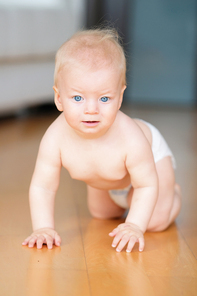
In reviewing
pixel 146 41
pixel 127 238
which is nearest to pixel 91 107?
pixel 127 238

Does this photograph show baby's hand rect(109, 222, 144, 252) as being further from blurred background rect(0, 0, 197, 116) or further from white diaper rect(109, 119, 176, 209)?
blurred background rect(0, 0, 197, 116)

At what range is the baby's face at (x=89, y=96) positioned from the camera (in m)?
0.73

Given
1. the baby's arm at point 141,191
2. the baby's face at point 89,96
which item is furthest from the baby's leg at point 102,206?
the baby's face at point 89,96

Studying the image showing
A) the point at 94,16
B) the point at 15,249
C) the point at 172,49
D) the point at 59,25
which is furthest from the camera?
the point at 172,49

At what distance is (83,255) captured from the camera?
786 millimetres

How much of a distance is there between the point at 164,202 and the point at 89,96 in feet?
1.08

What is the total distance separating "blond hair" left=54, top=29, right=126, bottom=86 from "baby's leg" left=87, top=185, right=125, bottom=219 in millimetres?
341

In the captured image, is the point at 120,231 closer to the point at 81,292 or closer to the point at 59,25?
the point at 81,292

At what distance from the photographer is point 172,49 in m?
2.98

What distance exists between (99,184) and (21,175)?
0.47m

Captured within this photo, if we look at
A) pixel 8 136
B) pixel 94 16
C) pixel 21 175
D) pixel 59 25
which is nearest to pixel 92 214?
pixel 21 175

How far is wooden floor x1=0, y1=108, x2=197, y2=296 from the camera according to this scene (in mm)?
663

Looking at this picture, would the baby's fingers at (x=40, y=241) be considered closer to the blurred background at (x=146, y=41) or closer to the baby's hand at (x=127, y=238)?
the baby's hand at (x=127, y=238)

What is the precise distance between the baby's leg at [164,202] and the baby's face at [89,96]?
0.78ft
